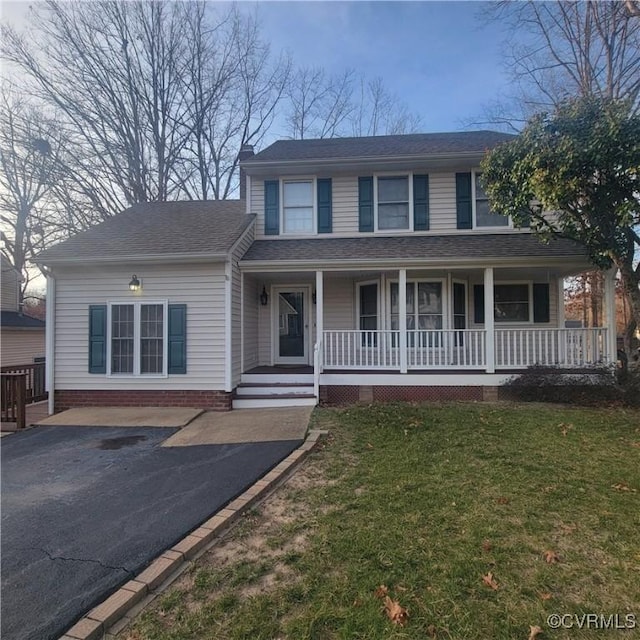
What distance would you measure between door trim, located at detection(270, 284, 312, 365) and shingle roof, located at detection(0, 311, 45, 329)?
13.1 metres

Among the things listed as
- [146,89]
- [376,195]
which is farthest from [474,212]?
[146,89]

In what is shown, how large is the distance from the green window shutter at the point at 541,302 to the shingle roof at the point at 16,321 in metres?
19.8

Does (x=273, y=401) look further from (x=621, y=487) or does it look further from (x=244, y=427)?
(x=621, y=487)

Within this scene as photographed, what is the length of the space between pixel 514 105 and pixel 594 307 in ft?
58.7

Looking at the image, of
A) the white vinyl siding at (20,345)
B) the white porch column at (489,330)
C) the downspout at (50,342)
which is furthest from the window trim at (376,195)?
the white vinyl siding at (20,345)

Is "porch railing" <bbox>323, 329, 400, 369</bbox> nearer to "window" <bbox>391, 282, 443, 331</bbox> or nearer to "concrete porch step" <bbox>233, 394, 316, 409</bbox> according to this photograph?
"window" <bbox>391, 282, 443, 331</bbox>

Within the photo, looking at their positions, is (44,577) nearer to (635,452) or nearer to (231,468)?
(231,468)

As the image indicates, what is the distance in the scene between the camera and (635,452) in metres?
5.03

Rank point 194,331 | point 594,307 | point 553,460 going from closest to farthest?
point 553,460, point 194,331, point 594,307

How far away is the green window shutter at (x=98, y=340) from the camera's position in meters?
8.62

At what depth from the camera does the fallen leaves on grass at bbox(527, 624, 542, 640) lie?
210cm

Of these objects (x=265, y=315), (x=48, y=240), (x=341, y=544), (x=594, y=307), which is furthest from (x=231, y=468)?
(x=594, y=307)

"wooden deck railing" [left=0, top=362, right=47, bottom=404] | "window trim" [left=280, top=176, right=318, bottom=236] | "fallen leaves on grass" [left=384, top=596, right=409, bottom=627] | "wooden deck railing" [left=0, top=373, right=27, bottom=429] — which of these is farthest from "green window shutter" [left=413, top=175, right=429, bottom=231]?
"wooden deck railing" [left=0, top=362, right=47, bottom=404]

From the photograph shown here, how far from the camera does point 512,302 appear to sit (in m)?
10.5
